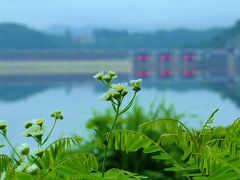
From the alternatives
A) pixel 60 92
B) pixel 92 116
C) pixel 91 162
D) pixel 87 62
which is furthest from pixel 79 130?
pixel 87 62

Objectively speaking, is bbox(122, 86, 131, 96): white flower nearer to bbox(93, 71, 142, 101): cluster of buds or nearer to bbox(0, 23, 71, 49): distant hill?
bbox(93, 71, 142, 101): cluster of buds

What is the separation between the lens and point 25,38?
282 ft


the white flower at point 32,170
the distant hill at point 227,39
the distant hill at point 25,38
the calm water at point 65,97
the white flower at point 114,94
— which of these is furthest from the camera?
the distant hill at point 25,38

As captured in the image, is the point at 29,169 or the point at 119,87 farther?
the point at 119,87

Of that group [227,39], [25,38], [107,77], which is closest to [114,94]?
[107,77]

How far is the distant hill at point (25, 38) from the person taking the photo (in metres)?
84.4

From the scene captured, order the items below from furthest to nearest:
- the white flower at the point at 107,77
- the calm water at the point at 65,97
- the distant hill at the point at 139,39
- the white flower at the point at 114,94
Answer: the distant hill at the point at 139,39, the calm water at the point at 65,97, the white flower at the point at 107,77, the white flower at the point at 114,94

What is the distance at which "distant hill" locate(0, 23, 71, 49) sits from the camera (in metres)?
84.4

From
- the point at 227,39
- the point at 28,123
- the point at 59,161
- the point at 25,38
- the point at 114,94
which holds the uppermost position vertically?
the point at 227,39

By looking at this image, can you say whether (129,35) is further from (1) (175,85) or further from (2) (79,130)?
(2) (79,130)

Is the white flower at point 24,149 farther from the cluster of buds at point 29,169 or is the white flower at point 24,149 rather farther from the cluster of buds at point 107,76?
the cluster of buds at point 107,76

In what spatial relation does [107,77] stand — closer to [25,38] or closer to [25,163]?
[25,163]

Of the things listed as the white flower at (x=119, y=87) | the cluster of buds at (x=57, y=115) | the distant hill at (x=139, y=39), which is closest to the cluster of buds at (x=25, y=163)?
the cluster of buds at (x=57, y=115)

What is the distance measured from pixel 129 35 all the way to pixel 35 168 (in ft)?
298
